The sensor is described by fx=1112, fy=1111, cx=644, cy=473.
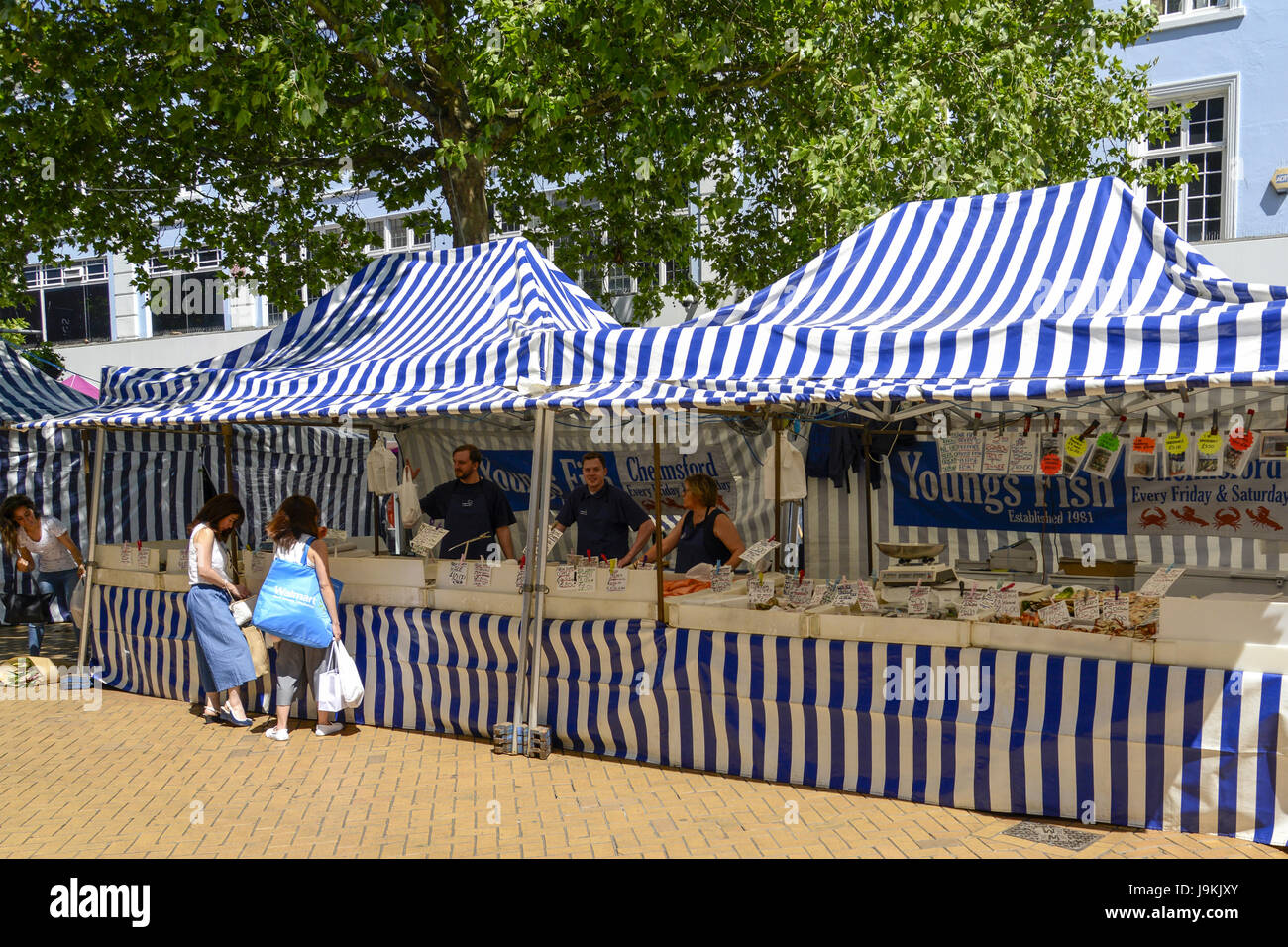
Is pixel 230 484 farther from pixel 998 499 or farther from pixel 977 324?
pixel 998 499

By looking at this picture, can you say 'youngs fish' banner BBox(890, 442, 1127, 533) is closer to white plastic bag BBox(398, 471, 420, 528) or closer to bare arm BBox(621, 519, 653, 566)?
bare arm BBox(621, 519, 653, 566)

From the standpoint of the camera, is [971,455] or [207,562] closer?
[207,562]

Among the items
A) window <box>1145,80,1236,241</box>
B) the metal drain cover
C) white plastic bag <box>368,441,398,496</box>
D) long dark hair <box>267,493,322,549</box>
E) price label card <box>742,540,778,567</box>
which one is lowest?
the metal drain cover

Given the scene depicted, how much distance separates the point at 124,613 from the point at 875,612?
6.19 meters

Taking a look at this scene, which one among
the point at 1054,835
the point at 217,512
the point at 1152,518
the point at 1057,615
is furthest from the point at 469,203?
the point at 1054,835

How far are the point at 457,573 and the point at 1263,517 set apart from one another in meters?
6.49

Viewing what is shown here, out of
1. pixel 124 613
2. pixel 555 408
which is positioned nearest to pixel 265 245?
pixel 124 613

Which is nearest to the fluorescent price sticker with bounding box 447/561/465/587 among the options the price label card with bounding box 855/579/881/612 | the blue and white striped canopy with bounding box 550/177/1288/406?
the blue and white striped canopy with bounding box 550/177/1288/406

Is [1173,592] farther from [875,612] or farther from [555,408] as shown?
[555,408]

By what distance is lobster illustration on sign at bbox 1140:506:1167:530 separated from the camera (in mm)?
9508

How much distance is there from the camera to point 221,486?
1368 centimetres

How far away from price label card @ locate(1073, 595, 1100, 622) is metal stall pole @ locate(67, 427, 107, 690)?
727cm

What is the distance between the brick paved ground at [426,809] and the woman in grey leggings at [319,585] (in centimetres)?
18

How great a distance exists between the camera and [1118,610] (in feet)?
17.7
